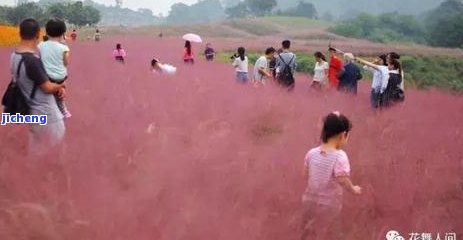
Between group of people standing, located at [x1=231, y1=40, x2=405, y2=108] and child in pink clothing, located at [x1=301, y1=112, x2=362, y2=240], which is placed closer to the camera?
child in pink clothing, located at [x1=301, y1=112, x2=362, y2=240]

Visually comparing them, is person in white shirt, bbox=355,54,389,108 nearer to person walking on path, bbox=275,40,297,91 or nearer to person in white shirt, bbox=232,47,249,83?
person walking on path, bbox=275,40,297,91

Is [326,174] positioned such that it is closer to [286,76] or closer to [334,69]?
[286,76]

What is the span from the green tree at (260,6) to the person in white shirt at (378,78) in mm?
103803

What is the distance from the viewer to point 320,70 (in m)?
10.4

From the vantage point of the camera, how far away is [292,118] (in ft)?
25.6

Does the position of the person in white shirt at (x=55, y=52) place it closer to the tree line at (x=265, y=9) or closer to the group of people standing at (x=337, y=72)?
the group of people standing at (x=337, y=72)

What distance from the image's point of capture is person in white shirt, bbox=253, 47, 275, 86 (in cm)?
995

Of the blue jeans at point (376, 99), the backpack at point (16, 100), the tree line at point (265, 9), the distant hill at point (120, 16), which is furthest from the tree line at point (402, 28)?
the distant hill at point (120, 16)

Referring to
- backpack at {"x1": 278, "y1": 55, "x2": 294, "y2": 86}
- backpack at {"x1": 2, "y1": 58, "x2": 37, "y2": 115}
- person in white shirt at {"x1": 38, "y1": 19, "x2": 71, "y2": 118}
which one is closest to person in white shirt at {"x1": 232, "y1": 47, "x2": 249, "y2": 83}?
backpack at {"x1": 278, "y1": 55, "x2": 294, "y2": 86}

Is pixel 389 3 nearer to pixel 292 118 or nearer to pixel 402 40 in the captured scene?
A: pixel 402 40

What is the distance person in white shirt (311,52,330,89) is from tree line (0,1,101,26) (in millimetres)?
45079

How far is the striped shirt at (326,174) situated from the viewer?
11.8ft

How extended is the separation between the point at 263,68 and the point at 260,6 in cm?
10394

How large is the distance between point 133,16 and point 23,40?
168 metres
